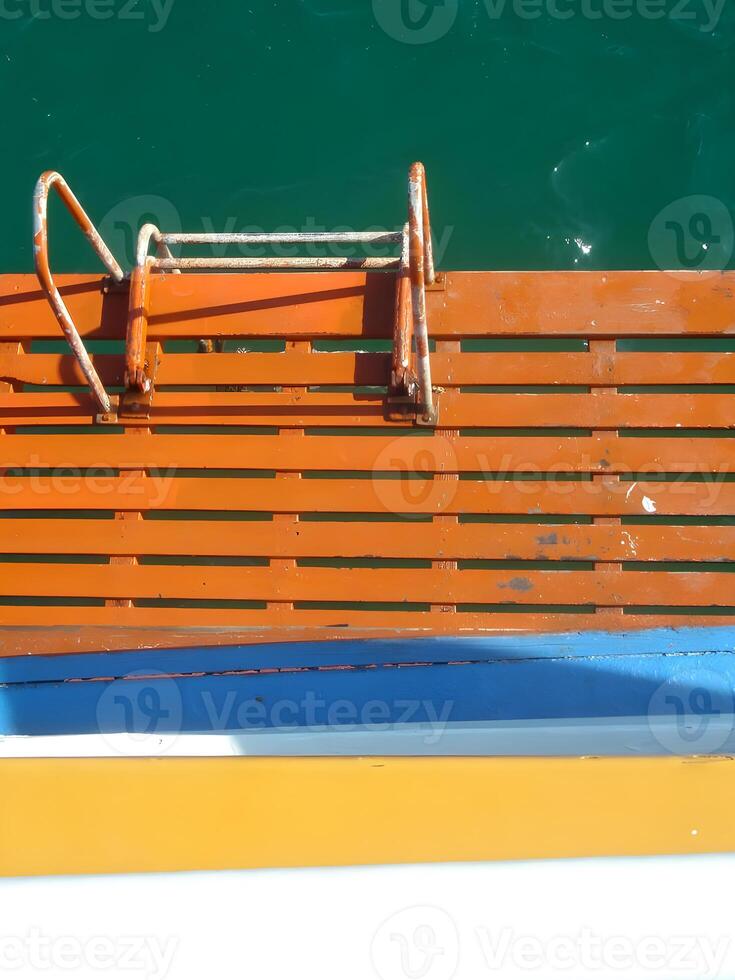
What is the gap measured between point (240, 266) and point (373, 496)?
1086mm

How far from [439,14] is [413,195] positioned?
284cm

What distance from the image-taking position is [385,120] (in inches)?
188

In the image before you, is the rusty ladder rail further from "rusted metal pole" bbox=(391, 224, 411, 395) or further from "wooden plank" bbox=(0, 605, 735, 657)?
"wooden plank" bbox=(0, 605, 735, 657)

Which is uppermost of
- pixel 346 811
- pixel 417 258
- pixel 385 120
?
pixel 385 120

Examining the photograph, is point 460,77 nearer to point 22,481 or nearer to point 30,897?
point 22,481

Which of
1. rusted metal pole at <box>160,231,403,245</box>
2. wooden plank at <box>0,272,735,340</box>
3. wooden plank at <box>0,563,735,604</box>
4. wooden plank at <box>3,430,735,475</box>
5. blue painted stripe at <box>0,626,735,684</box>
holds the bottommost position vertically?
blue painted stripe at <box>0,626,735,684</box>

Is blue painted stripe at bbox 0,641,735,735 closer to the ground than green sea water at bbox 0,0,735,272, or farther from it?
closer to the ground

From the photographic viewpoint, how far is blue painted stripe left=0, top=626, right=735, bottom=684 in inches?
95.1

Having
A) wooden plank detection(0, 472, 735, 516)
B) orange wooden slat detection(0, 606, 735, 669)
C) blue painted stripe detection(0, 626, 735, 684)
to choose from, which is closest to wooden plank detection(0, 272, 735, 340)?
wooden plank detection(0, 472, 735, 516)

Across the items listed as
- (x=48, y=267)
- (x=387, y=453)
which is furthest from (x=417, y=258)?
(x=48, y=267)

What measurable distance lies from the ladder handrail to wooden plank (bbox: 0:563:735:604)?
70 cm

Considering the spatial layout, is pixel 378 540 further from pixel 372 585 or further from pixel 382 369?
pixel 382 369

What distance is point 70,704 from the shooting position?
245cm

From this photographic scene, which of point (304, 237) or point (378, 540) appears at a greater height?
point (304, 237)
